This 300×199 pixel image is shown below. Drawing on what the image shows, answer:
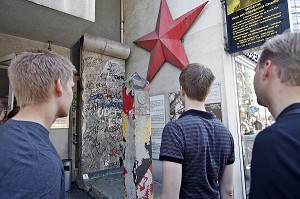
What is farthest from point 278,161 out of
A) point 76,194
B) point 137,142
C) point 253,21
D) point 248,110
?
point 76,194

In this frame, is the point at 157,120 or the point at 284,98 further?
the point at 157,120

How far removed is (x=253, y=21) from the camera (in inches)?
140

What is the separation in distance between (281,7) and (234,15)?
0.78 meters

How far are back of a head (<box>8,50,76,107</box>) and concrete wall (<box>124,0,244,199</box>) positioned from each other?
131 inches

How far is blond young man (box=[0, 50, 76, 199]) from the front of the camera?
2.78 ft

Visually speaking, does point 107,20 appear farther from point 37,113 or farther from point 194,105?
point 37,113

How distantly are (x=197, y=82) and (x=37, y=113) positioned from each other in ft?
3.65

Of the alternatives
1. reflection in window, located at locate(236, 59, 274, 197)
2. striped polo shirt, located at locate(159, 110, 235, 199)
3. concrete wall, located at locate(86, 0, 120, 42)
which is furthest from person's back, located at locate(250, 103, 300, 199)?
concrete wall, located at locate(86, 0, 120, 42)

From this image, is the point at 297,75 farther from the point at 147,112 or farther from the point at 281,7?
the point at 281,7

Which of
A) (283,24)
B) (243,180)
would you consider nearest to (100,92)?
(243,180)

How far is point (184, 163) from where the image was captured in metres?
1.42

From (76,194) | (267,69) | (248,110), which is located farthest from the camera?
(76,194)

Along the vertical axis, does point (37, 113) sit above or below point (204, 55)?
below

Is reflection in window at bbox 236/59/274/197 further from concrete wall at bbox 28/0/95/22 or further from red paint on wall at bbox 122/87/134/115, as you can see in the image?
concrete wall at bbox 28/0/95/22
